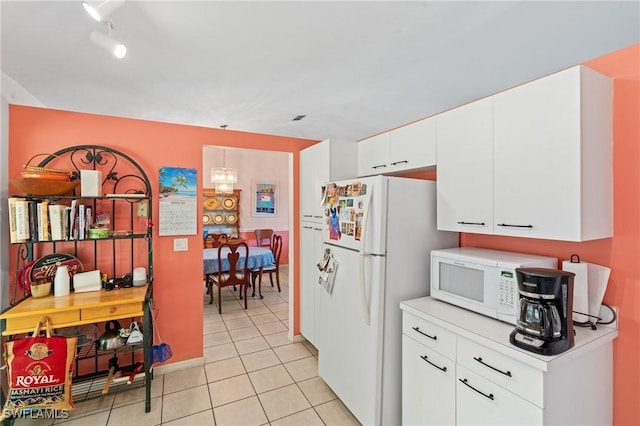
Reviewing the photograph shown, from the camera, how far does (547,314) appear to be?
1312 millimetres

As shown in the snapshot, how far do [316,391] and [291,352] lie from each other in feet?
2.41

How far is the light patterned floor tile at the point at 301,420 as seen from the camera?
213 centimetres

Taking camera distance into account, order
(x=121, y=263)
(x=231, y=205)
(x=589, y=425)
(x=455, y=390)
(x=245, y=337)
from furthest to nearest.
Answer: (x=231, y=205), (x=245, y=337), (x=121, y=263), (x=455, y=390), (x=589, y=425)

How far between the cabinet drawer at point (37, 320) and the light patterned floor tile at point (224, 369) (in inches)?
49.2

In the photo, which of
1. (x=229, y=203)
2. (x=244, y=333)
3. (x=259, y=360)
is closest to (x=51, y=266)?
(x=259, y=360)

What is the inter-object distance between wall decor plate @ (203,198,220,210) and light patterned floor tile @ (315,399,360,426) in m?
5.04

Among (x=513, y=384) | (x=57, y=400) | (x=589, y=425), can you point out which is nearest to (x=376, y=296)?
(x=513, y=384)

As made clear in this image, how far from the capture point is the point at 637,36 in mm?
1438

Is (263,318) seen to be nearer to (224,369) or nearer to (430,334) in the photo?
(224,369)

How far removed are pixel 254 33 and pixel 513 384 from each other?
6.64 ft

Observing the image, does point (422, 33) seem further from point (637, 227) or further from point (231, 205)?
point (231, 205)

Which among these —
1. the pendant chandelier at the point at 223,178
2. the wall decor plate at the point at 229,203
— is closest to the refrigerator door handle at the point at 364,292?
the pendant chandelier at the point at 223,178

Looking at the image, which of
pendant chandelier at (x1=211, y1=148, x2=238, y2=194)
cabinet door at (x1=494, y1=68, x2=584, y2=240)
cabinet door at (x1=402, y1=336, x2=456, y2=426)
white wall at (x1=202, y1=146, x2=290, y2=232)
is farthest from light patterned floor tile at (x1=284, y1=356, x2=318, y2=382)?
white wall at (x1=202, y1=146, x2=290, y2=232)

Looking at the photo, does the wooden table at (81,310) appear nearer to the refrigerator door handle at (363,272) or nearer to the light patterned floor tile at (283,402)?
the light patterned floor tile at (283,402)
